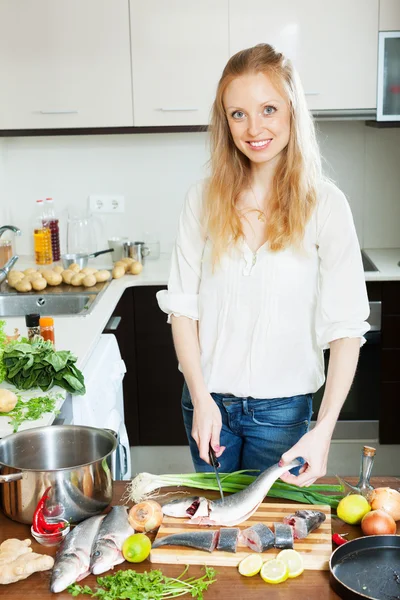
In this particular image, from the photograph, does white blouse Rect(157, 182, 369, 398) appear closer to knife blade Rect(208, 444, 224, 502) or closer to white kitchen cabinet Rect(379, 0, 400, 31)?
knife blade Rect(208, 444, 224, 502)

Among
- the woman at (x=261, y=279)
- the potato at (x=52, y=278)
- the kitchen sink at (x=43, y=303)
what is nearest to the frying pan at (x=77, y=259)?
the potato at (x=52, y=278)

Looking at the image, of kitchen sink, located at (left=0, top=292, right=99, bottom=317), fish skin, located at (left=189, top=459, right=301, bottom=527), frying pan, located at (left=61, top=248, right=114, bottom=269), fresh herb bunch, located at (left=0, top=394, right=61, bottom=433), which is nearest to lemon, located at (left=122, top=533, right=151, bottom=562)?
fish skin, located at (left=189, top=459, right=301, bottom=527)

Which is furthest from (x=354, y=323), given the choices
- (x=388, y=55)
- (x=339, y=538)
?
(x=388, y=55)

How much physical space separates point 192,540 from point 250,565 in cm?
11

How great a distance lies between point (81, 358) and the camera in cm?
234

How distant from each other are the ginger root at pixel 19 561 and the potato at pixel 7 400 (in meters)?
0.52

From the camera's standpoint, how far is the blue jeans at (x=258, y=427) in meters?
1.87

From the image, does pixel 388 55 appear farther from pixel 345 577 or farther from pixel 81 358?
pixel 345 577

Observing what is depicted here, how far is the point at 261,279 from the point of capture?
5.90ft

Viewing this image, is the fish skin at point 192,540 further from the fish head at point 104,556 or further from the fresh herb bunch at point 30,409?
the fresh herb bunch at point 30,409

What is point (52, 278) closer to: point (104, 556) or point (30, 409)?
point (30, 409)

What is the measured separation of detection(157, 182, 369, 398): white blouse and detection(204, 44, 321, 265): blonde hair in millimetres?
30

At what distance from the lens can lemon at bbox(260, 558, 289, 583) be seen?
1.28 meters

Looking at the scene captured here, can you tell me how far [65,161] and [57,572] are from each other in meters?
2.91
